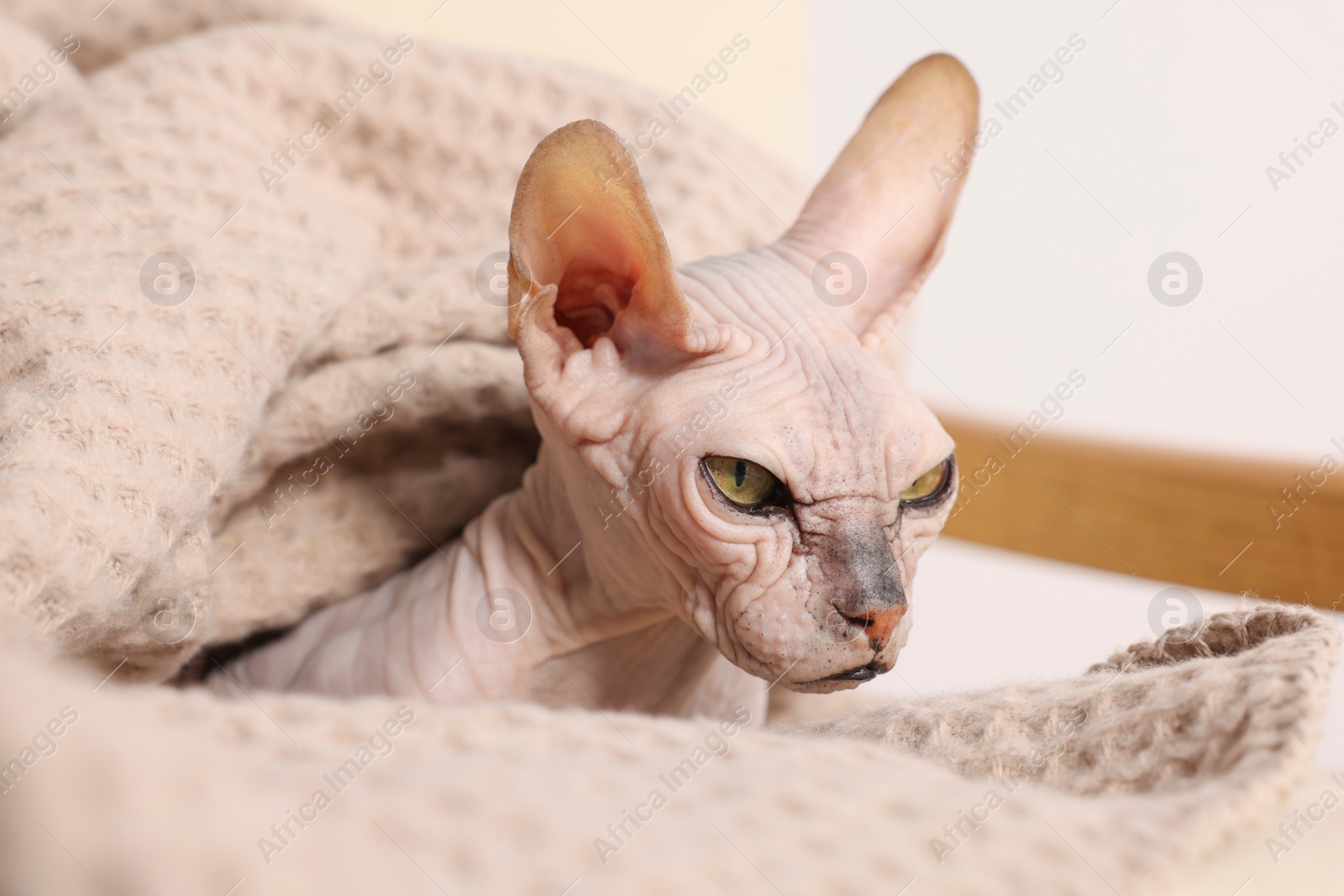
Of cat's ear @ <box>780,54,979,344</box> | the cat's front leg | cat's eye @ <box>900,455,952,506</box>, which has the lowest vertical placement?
the cat's front leg

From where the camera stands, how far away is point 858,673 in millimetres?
734

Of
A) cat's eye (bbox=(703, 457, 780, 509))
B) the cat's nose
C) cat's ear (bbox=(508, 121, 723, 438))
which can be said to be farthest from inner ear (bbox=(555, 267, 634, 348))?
the cat's nose

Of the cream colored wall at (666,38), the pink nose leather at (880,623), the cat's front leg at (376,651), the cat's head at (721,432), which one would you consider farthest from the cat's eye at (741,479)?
the cream colored wall at (666,38)

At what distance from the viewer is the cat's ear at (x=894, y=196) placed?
0.94 metres

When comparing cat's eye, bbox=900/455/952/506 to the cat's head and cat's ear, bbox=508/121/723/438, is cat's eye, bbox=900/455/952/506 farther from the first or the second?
cat's ear, bbox=508/121/723/438

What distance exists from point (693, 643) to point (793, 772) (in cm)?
55

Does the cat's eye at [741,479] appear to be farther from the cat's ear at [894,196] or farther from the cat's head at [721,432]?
the cat's ear at [894,196]

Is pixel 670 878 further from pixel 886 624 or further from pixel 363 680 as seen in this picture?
pixel 363 680

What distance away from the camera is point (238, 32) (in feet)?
4.14

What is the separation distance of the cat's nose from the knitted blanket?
2.0 inches

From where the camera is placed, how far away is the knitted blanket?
1.22 feet

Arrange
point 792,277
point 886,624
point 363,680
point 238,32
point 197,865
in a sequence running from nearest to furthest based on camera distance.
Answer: point 197,865, point 886,624, point 792,277, point 363,680, point 238,32

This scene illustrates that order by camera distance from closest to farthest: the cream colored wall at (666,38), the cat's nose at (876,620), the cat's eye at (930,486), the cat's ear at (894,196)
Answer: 1. the cat's nose at (876,620)
2. the cat's eye at (930,486)
3. the cat's ear at (894,196)
4. the cream colored wall at (666,38)

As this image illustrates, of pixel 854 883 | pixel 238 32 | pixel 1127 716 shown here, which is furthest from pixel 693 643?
pixel 238 32
